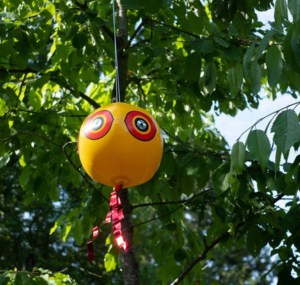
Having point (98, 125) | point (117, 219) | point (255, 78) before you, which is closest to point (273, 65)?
point (255, 78)

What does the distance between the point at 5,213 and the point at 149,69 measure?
7.32 meters

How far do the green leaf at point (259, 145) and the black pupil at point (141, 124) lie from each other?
0.48m

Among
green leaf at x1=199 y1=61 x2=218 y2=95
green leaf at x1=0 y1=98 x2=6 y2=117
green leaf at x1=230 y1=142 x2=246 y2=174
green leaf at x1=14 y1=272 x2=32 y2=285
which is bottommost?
green leaf at x1=230 y1=142 x2=246 y2=174

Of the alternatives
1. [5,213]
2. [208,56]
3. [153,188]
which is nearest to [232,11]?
[208,56]

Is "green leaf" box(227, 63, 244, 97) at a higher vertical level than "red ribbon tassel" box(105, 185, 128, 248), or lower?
higher

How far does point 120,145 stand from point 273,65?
629 mm

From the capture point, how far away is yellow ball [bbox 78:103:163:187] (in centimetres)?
219

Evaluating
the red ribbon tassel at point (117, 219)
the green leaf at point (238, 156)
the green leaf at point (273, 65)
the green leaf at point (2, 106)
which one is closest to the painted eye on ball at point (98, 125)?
the red ribbon tassel at point (117, 219)

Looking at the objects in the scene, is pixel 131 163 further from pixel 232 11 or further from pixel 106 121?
pixel 232 11

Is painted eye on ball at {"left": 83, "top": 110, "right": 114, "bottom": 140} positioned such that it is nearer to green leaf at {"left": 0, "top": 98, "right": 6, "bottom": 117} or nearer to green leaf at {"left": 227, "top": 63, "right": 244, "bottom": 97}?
green leaf at {"left": 227, "top": 63, "right": 244, "bottom": 97}

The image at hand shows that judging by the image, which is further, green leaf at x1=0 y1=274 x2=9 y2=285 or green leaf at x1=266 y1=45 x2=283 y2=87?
green leaf at x1=0 y1=274 x2=9 y2=285

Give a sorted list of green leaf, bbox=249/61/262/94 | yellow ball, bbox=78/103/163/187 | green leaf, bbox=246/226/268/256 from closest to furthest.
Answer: green leaf, bbox=249/61/262/94 → yellow ball, bbox=78/103/163/187 → green leaf, bbox=246/226/268/256

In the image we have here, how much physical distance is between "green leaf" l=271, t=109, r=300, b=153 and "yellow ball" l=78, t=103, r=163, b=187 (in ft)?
1.94

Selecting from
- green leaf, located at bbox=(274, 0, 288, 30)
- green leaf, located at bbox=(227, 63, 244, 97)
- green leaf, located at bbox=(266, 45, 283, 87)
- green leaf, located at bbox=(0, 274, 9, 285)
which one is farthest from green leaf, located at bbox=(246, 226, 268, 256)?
green leaf, located at bbox=(274, 0, 288, 30)
